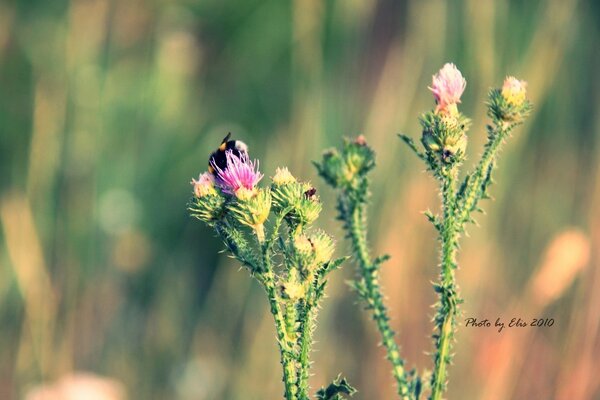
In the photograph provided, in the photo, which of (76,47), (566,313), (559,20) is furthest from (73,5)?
(566,313)

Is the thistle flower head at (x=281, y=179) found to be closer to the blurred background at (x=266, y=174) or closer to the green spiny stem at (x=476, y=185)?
the green spiny stem at (x=476, y=185)

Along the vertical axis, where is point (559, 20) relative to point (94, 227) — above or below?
above

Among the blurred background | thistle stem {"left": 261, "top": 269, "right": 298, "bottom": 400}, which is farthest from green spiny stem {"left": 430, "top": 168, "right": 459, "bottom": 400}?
the blurred background

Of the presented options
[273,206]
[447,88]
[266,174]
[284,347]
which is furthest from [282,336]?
[266,174]

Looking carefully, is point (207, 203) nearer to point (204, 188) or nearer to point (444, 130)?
point (204, 188)

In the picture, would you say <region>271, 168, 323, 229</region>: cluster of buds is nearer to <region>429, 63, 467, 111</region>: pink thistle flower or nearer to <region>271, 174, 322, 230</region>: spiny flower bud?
<region>271, 174, 322, 230</region>: spiny flower bud

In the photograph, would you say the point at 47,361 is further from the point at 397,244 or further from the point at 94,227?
the point at 397,244

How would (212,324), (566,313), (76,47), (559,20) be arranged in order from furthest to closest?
(76,47), (212,324), (559,20), (566,313)

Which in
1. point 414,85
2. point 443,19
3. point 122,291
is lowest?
point 122,291
